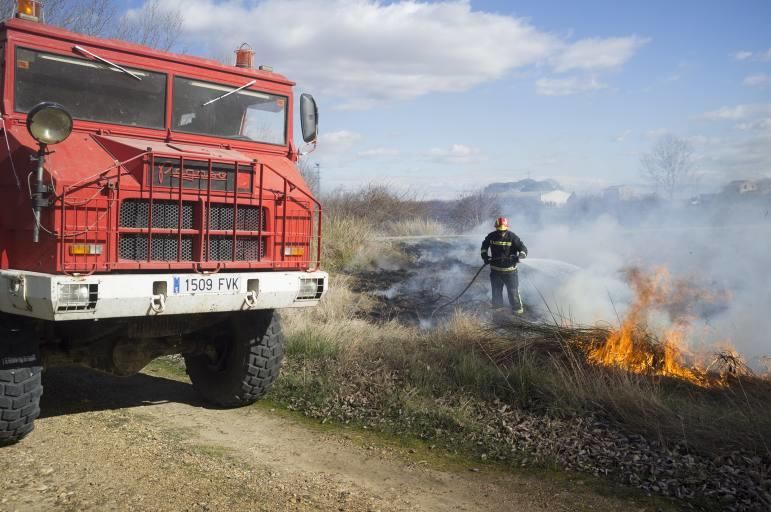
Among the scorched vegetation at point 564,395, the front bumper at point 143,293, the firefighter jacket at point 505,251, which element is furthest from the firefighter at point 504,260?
the front bumper at point 143,293

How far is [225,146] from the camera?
20.0ft

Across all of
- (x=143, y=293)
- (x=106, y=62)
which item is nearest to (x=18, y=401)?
(x=143, y=293)

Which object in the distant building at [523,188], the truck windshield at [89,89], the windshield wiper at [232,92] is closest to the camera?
the truck windshield at [89,89]

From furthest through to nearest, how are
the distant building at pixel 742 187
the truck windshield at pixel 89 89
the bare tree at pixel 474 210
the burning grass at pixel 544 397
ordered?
the bare tree at pixel 474 210
the distant building at pixel 742 187
the truck windshield at pixel 89 89
the burning grass at pixel 544 397

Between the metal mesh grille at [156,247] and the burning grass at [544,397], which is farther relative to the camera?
the burning grass at [544,397]

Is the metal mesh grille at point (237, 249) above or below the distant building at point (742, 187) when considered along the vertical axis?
below

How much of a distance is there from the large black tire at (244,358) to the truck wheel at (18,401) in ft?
5.35

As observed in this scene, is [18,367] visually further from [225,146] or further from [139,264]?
[225,146]

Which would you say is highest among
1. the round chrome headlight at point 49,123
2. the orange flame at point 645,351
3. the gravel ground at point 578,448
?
the round chrome headlight at point 49,123

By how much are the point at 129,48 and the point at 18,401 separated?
116 inches

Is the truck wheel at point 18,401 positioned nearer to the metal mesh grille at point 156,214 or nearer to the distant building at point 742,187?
the metal mesh grille at point 156,214

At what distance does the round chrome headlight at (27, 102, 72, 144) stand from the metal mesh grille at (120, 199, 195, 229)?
616mm

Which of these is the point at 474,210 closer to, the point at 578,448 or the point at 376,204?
the point at 376,204

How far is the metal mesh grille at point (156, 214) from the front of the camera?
4801 mm
